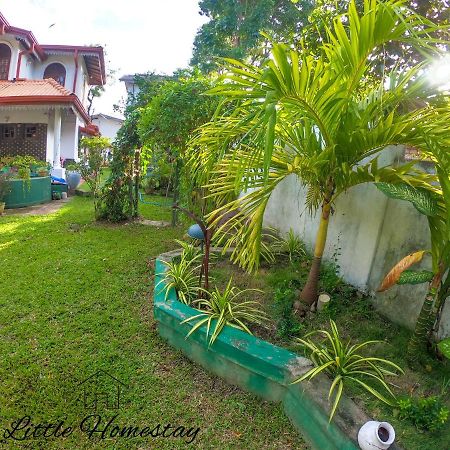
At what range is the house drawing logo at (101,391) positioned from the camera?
2229mm

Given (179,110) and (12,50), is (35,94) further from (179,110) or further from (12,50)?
(179,110)

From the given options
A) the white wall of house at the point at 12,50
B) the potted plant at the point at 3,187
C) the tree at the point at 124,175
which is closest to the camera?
the tree at the point at 124,175

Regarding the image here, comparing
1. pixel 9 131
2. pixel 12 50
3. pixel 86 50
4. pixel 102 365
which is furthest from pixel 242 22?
pixel 102 365

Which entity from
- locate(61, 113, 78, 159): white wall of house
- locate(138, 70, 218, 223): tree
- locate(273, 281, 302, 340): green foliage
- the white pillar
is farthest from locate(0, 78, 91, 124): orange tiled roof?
locate(273, 281, 302, 340): green foliage

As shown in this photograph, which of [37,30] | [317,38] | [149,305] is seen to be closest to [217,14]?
[37,30]

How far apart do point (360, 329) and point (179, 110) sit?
356cm

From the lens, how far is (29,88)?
10859mm

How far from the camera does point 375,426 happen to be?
166 centimetres

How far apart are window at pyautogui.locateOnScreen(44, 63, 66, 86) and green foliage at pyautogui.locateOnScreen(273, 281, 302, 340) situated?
16.1m

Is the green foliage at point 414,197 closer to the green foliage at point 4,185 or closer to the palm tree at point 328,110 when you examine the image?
the palm tree at point 328,110

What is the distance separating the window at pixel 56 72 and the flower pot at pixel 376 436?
1752 centimetres

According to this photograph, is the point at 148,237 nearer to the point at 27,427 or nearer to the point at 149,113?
the point at 149,113

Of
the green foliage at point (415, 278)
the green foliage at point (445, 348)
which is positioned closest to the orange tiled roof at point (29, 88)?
the green foliage at point (415, 278)

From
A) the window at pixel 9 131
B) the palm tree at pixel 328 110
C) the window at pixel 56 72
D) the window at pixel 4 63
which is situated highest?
the window at pixel 56 72
